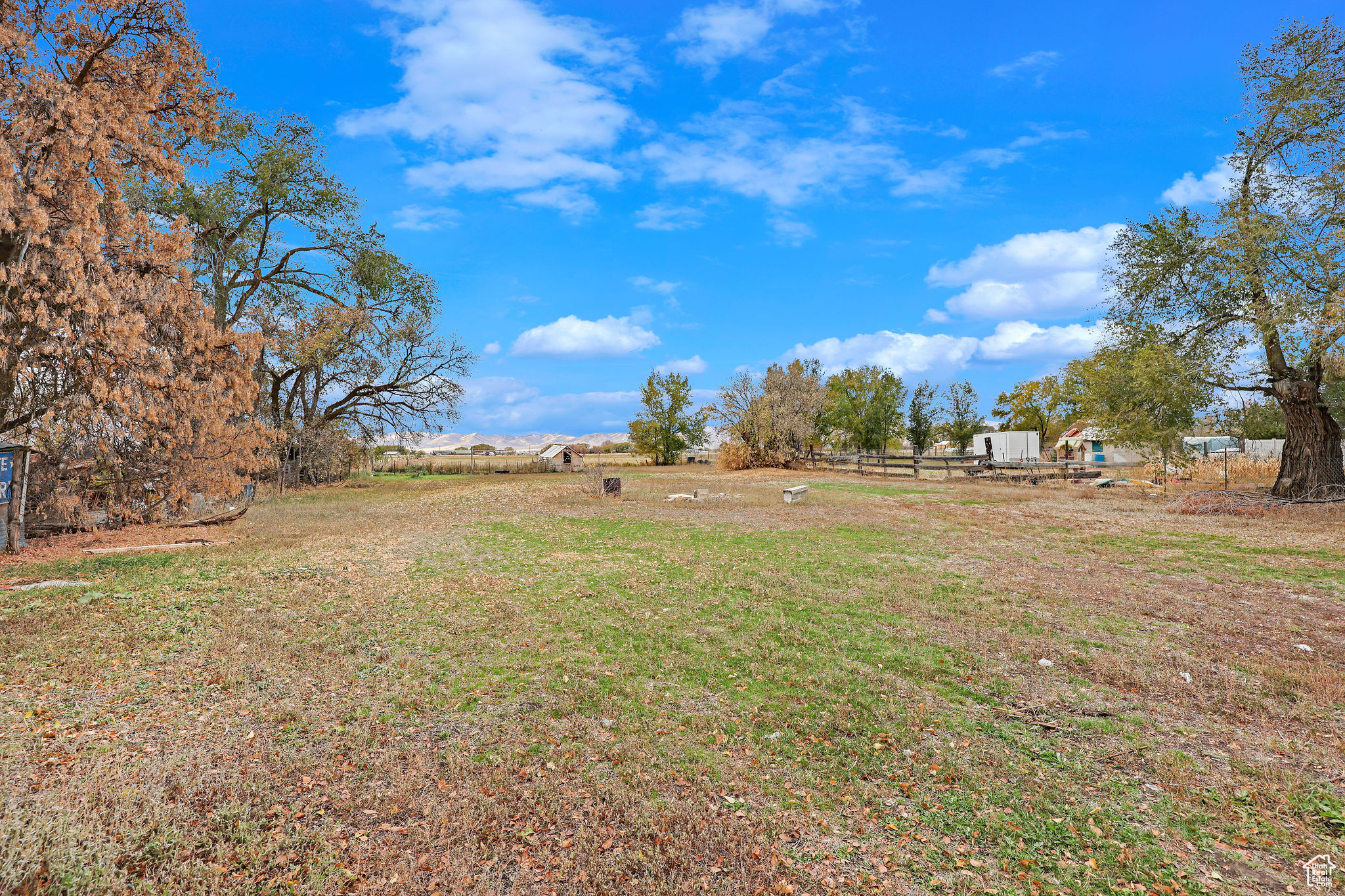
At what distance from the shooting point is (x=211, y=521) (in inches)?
589

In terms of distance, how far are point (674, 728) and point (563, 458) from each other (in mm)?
44891

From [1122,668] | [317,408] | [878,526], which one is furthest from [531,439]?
[1122,668]

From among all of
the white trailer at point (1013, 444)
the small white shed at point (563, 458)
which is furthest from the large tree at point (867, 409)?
the small white shed at point (563, 458)

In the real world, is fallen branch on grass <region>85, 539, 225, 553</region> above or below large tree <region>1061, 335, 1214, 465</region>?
below

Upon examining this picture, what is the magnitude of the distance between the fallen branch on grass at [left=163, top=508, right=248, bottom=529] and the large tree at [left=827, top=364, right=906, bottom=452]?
4251cm

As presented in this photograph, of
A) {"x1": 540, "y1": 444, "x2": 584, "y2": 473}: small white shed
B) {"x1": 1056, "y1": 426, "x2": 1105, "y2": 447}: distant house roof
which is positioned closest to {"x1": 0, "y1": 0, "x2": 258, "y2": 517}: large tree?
{"x1": 540, "y1": 444, "x2": 584, "y2": 473}: small white shed

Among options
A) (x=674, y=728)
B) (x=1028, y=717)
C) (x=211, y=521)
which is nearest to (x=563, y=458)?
(x=211, y=521)

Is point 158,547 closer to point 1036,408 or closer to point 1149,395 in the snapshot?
point 1149,395

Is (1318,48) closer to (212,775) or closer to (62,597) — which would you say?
(212,775)

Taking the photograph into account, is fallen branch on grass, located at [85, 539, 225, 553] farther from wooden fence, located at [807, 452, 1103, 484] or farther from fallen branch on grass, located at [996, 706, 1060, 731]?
wooden fence, located at [807, 452, 1103, 484]

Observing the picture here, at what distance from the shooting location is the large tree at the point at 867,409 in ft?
172

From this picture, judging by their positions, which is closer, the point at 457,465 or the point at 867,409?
the point at 457,465

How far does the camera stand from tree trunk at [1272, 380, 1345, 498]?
17484mm

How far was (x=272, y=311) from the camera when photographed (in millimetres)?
26672
